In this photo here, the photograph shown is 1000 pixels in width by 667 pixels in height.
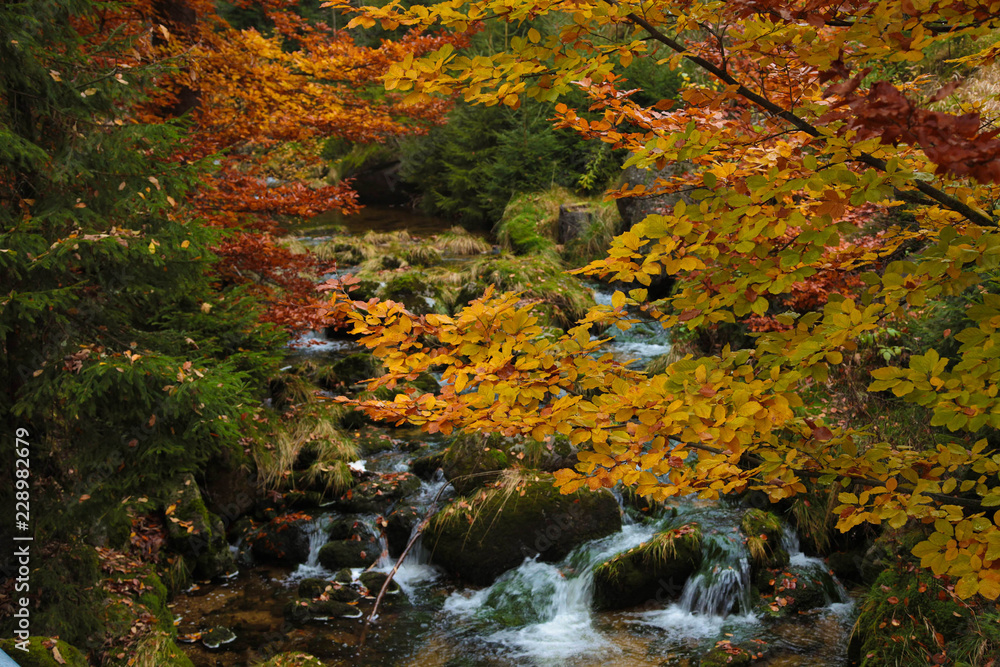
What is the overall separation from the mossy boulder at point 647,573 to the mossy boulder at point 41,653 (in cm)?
363

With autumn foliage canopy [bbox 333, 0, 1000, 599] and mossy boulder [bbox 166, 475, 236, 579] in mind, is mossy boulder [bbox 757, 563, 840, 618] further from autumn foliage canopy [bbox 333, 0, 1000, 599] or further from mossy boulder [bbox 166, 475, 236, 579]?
mossy boulder [bbox 166, 475, 236, 579]

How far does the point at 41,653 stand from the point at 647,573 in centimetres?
407

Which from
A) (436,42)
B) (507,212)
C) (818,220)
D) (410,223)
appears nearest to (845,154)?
(818,220)

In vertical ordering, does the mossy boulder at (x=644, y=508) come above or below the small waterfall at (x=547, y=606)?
above

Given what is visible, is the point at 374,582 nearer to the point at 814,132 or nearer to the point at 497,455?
the point at 497,455

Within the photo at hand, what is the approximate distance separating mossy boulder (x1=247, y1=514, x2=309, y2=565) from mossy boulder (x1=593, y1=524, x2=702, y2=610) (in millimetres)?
2701

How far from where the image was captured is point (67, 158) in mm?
3512

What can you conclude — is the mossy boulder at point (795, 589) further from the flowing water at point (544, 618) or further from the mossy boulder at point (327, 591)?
the mossy boulder at point (327, 591)

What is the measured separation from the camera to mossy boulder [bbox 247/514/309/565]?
5762mm

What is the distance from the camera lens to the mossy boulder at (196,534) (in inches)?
213

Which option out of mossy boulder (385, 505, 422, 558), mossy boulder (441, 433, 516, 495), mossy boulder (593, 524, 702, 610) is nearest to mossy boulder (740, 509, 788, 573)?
mossy boulder (593, 524, 702, 610)

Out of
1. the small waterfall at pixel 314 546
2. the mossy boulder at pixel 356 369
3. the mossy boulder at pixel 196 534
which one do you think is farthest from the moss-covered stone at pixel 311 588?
the mossy boulder at pixel 356 369

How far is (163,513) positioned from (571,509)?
3.66 m

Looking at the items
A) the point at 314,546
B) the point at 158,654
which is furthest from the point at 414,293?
the point at 158,654
